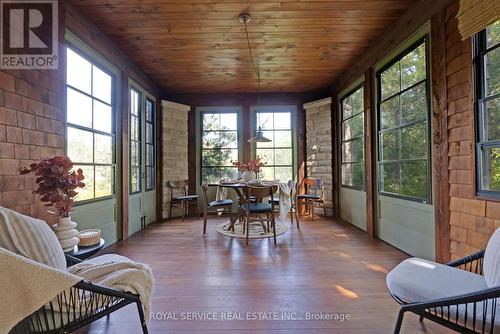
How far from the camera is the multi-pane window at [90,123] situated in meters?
2.68

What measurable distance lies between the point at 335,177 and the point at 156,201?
362 centimetres

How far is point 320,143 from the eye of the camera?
5.20 meters

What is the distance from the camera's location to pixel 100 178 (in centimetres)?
314

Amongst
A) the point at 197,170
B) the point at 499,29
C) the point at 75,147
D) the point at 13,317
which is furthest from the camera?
the point at 197,170

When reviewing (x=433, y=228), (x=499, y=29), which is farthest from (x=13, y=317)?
(x=499, y=29)

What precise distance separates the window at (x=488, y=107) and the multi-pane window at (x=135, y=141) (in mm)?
4233

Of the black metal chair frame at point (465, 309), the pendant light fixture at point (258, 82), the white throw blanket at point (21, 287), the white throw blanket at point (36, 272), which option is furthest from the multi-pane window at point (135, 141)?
the black metal chair frame at point (465, 309)

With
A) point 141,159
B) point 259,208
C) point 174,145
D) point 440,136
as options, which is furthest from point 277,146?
point 440,136

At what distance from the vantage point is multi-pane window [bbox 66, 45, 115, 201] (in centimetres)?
268

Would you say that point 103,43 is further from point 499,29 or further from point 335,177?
point 335,177

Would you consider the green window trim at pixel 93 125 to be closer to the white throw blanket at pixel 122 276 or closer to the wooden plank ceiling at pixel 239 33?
the wooden plank ceiling at pixel 239 33

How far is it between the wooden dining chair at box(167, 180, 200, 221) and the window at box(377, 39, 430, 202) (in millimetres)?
3491

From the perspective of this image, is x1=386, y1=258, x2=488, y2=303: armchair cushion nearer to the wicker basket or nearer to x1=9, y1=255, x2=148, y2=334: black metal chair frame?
x1=9, y1=255, x2=148, y2=334: black metal chair frame

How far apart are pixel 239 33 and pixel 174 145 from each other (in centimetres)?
287
